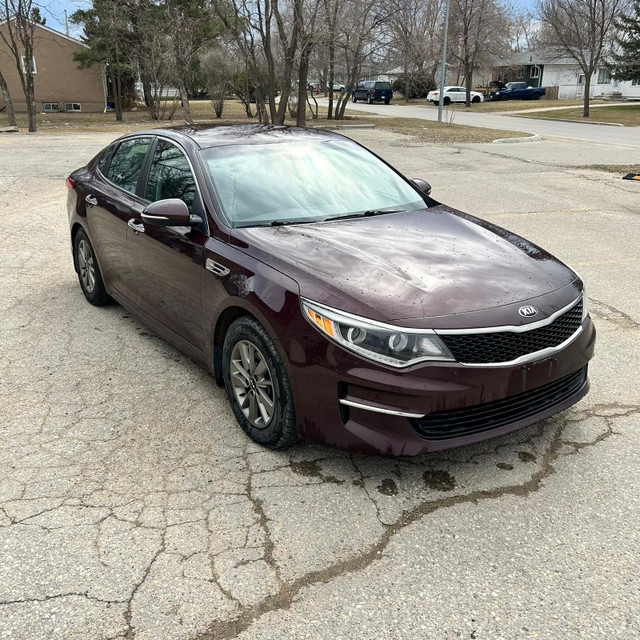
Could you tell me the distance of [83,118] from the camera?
33250 millimetres

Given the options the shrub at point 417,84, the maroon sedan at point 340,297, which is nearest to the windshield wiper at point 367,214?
the maroon sedan at point 340,297

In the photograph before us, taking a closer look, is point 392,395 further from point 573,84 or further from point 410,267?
point 573,84

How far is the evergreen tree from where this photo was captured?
41.9m

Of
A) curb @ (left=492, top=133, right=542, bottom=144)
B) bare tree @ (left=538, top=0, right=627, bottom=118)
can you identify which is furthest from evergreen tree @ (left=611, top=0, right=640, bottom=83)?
curb @ (left=492, top=133, right=542, bottom=144)

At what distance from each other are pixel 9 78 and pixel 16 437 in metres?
38.7

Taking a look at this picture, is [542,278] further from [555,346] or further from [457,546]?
[457,546]

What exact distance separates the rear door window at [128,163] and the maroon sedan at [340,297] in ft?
0.24

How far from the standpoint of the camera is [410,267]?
334 centimetres

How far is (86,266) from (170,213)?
2.38m

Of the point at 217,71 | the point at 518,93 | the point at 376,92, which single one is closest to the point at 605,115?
the point at 217,71

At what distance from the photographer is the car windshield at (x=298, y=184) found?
3.96m

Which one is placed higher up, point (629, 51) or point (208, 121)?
point (629, 51)

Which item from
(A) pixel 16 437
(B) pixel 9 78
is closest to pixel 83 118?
(B) pixel 9 78

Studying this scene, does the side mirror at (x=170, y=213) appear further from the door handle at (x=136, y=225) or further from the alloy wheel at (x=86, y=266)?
the alloy wheel at (x=86, y=266)
